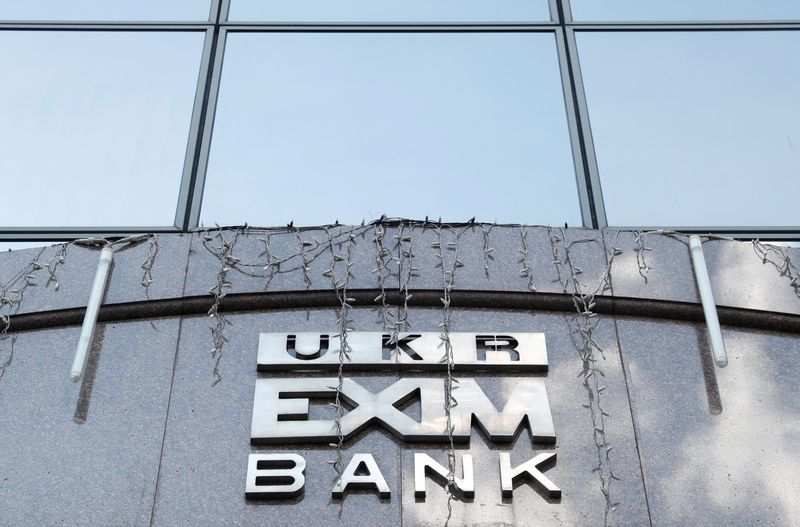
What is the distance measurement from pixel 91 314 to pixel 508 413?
2.41 metres

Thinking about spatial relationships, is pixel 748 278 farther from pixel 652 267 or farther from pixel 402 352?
pixel 402 352

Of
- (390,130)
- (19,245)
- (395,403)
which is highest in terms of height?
(390,130)

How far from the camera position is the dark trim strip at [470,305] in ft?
22.4

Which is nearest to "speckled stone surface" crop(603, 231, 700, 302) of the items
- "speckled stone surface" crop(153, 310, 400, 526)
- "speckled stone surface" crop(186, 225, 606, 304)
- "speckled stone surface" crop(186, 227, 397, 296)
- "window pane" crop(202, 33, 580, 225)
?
"speckled stone surface" crop(186, 225, 606, 304)

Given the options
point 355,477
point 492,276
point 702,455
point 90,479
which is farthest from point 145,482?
point 702,455

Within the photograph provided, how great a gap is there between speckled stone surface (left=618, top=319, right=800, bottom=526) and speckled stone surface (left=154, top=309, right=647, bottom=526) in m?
0.13

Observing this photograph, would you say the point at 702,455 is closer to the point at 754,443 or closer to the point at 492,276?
the point at 754,443

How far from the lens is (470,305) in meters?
6.87

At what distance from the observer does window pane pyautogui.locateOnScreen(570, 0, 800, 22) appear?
9.65 m

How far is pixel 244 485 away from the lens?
19.9 feet

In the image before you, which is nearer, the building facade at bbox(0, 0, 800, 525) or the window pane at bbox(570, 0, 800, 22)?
the building facade at bbox(0, 0, 800, 525)

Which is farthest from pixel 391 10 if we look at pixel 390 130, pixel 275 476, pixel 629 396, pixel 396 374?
pixel 275 476

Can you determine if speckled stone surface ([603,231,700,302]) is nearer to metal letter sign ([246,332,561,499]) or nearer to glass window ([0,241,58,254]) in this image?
metal letter sign ([246,332,561,499])

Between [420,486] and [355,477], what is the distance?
339mm
